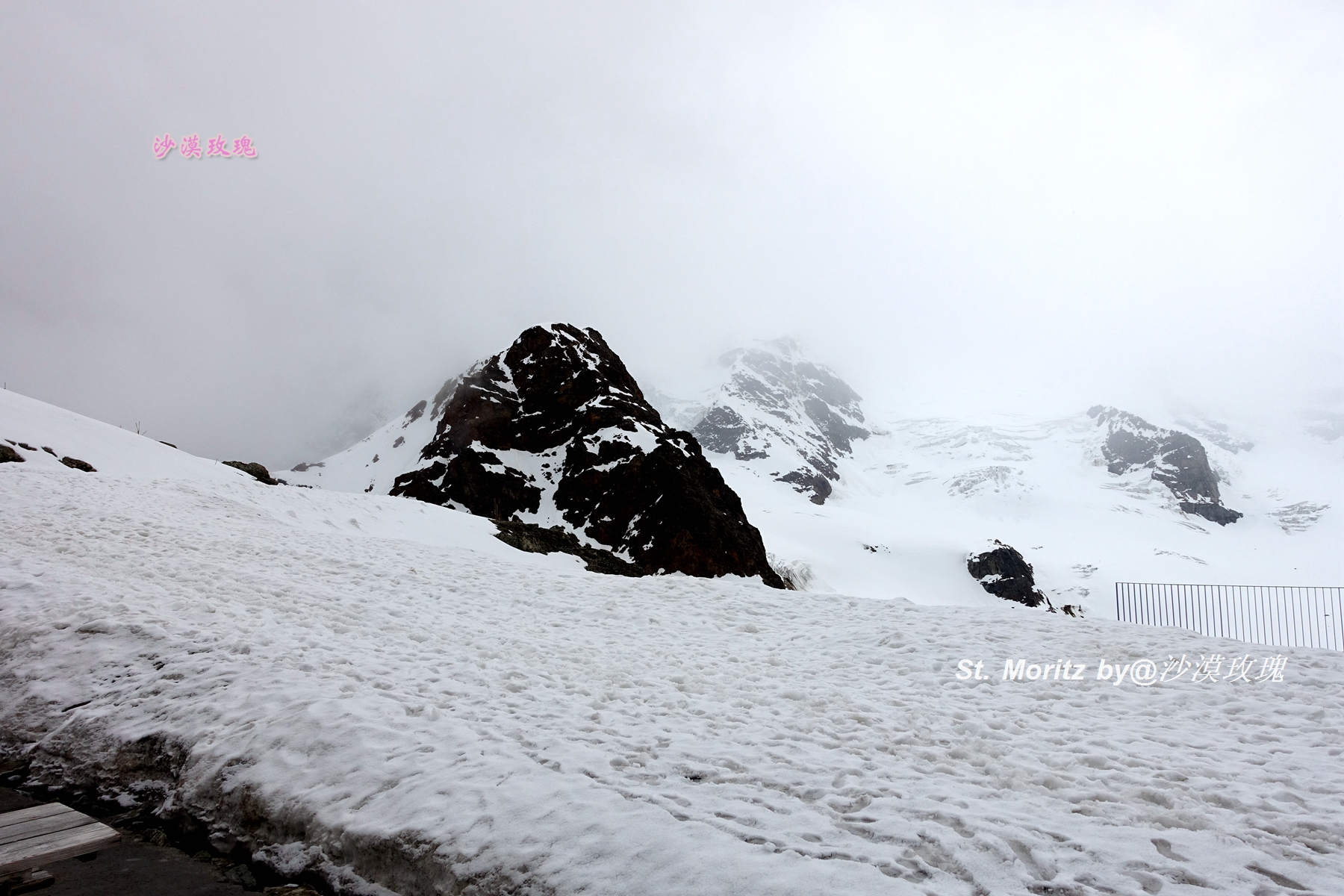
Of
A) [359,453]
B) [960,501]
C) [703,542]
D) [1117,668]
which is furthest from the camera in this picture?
[960,501]

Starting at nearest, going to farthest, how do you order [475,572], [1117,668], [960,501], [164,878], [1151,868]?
[1151,868] → [164,878] → [1117,668] → [475,572] → [960,501]

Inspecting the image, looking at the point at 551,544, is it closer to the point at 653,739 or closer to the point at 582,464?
the point at 653,739

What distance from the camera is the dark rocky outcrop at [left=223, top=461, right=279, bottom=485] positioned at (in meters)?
27.0

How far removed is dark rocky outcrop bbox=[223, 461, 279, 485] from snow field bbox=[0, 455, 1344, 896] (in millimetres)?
16796

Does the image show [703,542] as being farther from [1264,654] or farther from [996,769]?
[996,769]

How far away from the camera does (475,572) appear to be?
13953mm

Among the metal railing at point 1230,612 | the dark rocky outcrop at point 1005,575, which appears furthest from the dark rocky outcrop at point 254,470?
the dark rocky outcrop at point 1005,575

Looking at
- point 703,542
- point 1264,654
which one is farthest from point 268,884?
point 703,542

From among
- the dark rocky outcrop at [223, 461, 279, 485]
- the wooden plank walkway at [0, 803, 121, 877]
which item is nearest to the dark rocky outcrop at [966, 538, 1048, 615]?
the dark rocky outcrop at [223, 461, 279, 485]

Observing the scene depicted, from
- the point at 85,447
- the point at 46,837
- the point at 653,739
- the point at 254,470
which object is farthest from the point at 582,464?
the point at 46,837

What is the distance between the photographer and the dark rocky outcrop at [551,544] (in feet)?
86.0

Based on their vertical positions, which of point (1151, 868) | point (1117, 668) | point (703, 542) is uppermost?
point (703, 542)

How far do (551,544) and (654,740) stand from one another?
2296 centimetres

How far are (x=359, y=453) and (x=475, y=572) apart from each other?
6297cm
